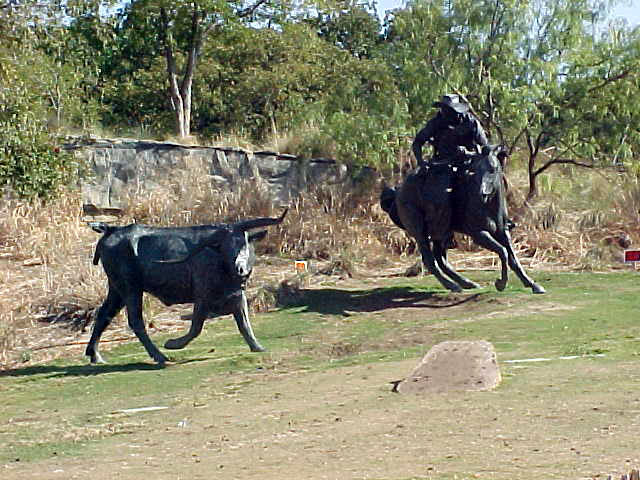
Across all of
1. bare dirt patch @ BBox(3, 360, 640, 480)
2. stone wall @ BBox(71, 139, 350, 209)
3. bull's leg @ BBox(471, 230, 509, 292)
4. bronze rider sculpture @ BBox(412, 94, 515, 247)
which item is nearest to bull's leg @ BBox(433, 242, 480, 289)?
bronze rider sculpture @ BBox(412, 94, 515, 247)

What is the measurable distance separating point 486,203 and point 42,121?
9.73m

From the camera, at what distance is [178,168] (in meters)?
26.1

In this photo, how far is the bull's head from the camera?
520 inches

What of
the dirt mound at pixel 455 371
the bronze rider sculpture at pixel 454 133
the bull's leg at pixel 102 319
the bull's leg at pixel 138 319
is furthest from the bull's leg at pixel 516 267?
the bull's leg at pixel 102 319

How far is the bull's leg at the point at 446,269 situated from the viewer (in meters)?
17.9

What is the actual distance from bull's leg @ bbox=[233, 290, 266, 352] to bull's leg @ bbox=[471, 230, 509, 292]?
14.1 ft

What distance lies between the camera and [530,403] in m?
9.66

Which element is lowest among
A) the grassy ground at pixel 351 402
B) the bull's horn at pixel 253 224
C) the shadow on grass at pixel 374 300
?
the grassy ground at pixel 351 402

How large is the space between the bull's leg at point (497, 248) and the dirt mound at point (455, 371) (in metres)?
5.19

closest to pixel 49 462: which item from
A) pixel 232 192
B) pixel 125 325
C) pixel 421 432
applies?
pixel 421 432

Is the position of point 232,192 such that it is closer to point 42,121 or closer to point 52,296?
point 42,121

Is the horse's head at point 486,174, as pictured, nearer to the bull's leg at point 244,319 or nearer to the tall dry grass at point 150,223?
the tall dry grass at point 150,223

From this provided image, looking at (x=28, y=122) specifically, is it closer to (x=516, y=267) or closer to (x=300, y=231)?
(x=300, y=231)

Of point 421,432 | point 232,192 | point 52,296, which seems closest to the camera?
point 421,432
